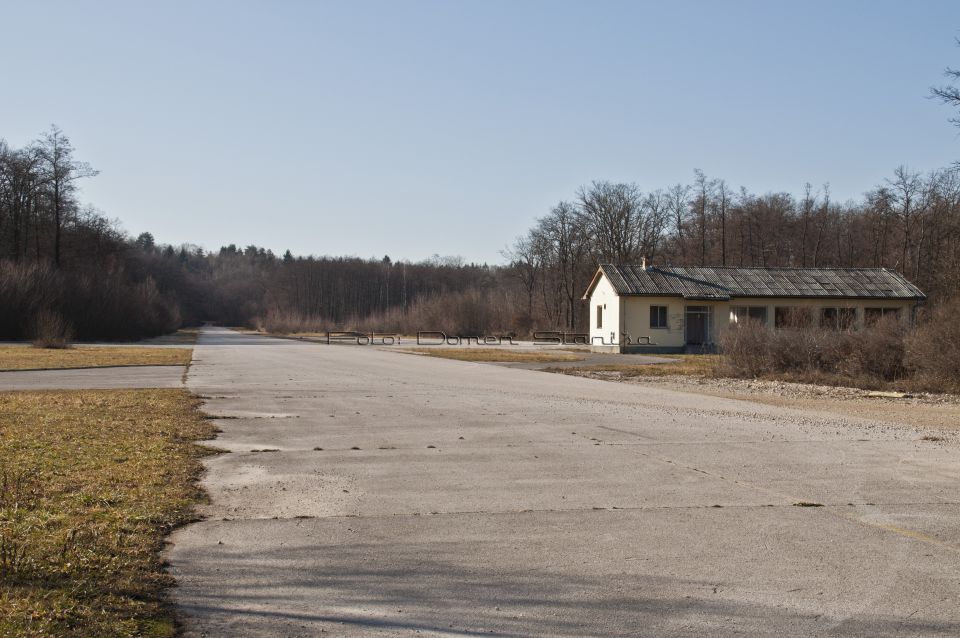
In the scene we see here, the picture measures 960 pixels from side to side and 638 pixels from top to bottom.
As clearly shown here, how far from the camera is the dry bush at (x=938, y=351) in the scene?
2178 cm

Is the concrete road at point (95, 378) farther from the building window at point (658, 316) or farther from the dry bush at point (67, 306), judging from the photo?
the building window at point (658, 316)

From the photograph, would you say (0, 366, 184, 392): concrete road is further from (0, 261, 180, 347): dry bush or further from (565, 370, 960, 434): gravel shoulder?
(0, 261, 180, 347): dry bush

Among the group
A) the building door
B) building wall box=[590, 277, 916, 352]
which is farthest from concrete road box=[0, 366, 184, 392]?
the building door

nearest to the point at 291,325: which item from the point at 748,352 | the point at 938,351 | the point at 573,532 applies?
the point at 748,352

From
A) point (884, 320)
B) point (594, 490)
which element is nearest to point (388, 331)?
point (884, 320)

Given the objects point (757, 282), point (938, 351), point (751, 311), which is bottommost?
point (938, 351)

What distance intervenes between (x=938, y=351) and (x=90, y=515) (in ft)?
70.7

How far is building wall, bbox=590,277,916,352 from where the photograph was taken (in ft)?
155

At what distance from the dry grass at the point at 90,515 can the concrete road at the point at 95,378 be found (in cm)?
760

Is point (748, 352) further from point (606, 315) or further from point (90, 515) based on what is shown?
point (90, 515)

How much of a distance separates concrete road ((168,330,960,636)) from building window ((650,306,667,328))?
112 feet

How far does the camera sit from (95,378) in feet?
77.7

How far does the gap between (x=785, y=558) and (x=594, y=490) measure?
8.63 ft

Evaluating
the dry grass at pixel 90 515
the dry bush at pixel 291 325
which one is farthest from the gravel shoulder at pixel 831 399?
the dry bush at pixel 291 325
